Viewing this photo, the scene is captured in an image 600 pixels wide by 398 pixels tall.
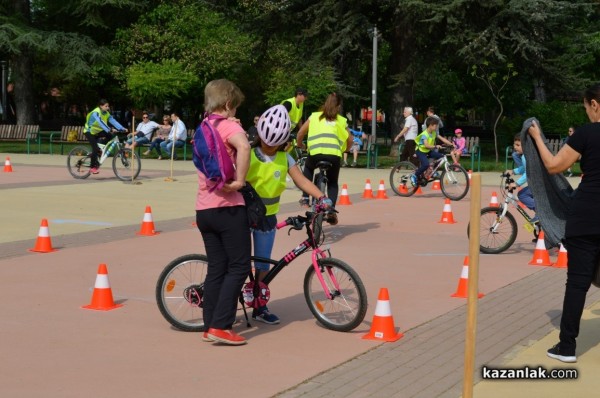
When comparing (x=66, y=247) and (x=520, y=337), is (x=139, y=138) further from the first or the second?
(x=520, y=337)

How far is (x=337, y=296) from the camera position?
6887 millimetres

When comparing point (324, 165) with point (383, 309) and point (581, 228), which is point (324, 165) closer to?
point (383, 309)

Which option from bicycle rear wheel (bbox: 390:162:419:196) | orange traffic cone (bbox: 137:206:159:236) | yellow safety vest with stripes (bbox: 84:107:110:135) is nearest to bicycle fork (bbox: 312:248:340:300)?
orange traffic cone (bbox: 137:206:159:236)

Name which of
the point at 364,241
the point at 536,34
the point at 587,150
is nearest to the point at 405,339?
the point at 587,150

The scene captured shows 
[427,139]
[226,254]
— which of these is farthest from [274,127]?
[427,139]

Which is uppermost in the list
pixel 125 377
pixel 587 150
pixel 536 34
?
pixel 536 34

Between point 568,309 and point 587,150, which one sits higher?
point 587,150

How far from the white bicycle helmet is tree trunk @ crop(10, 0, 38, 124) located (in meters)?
36.1

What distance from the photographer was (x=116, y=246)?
11.1 metres

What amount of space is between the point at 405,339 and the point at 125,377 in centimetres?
217

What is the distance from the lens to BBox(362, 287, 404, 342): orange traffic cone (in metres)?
6.70

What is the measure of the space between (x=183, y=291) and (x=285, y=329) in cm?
84

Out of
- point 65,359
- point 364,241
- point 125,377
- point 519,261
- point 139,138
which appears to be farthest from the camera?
point 139,138

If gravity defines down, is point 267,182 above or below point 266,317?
above
